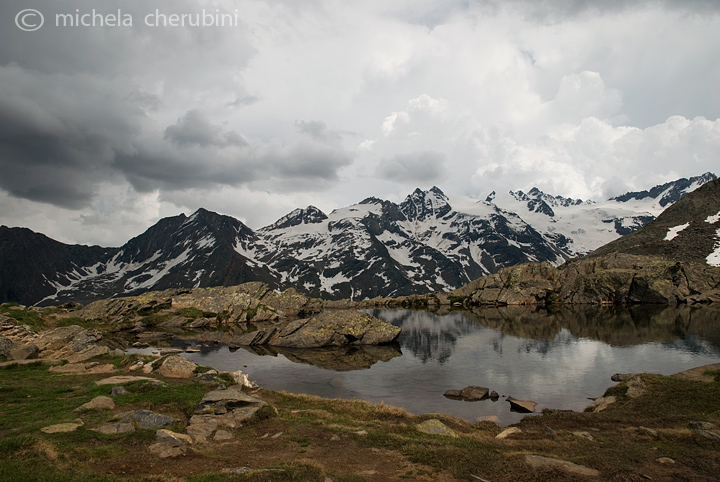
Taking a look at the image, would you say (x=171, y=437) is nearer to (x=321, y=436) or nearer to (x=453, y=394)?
(x=321, y=436)

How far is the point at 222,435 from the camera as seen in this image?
22047 mm

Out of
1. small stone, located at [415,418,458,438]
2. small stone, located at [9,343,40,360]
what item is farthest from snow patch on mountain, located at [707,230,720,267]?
small stone, located at [9,343,40,360]

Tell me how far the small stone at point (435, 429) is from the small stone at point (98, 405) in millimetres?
21416

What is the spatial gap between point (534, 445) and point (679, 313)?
331 ft

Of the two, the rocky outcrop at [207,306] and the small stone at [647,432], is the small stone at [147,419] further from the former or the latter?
the rocky outcrop at [207,306]

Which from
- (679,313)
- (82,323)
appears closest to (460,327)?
(679,313)

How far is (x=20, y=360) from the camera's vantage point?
40.0 m

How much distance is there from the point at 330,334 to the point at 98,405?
154 feet

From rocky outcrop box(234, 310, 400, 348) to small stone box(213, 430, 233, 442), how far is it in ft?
150

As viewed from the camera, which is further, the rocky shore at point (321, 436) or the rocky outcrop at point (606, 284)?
the rocky outcrop at point (606, 284)

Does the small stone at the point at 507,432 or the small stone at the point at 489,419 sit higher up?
the small stone at the point at 507,432

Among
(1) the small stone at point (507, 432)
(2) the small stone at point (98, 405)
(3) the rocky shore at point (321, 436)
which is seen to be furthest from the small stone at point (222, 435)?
(1) the small stone at point (507, 432)

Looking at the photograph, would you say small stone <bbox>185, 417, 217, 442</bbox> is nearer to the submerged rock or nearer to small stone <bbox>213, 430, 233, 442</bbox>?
small stone <bbox>213, 430, 233, 442</bbox>

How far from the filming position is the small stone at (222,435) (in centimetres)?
2159
